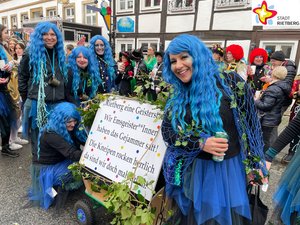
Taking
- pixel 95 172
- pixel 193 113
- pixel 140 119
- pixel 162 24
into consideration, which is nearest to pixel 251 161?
pixel 193 113

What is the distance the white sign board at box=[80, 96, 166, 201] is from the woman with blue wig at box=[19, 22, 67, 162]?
102cm

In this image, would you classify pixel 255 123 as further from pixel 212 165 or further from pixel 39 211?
pixel 39 211

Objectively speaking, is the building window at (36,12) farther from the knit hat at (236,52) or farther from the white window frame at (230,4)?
the knit hat at (236,52)

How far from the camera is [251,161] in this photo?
1.65m

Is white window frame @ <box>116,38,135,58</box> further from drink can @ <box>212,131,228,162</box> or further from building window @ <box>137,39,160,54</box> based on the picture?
drink can @ <box>212,131,228,162</box>

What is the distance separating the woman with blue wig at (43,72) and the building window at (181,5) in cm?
838

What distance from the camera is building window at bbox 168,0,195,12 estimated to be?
1005 cm

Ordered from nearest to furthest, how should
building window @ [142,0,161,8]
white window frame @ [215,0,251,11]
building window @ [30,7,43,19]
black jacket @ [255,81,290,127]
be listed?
black jacket @ [255,81,290,127] < white window frame @ [215,0,251,11] < building window @ [142,0,161,8] < building window @ [30,7,43,19]

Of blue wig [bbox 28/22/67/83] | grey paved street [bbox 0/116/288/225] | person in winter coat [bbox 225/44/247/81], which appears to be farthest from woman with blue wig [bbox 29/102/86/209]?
person in winter coat [bbox 225/44/247/81]

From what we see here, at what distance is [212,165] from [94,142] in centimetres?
115

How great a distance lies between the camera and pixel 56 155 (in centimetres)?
257

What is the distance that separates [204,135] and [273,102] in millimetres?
2499

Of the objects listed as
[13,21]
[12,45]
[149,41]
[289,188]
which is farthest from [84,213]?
[13,21]

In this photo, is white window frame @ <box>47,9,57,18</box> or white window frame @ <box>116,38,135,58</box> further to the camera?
white window frame @ <box>47,9,57,18</box>
